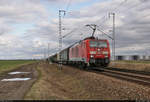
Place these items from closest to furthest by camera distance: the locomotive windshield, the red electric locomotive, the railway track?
1. the railway track
2. the red electric locomotive
3. the locomotive windshield

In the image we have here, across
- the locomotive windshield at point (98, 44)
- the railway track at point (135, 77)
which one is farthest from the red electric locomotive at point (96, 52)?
the railway track at point (135, 77)

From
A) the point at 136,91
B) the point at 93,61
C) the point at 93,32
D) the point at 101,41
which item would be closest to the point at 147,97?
the point at 136,91

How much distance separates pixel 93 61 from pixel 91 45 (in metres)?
1.95

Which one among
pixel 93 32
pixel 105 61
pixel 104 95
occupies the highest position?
pixel 93 32

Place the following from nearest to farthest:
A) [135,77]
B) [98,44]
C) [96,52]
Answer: [135,77] → [96,52] → [98,44]

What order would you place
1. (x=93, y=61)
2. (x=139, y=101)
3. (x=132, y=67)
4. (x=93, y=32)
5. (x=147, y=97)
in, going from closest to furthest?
(x=139, y=101) → (x=147, y=97) → (x=93, y=61) → (x=93, y=32) → (x=132, y=67)

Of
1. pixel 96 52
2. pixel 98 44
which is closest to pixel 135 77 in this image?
pixel 96 52

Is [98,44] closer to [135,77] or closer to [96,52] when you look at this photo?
[96,52]

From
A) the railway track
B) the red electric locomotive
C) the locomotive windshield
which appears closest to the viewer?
the railway track

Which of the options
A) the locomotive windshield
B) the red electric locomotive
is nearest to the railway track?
the red electric locomotive

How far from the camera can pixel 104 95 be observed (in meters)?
10.3

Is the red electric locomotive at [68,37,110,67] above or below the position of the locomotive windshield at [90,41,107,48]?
below

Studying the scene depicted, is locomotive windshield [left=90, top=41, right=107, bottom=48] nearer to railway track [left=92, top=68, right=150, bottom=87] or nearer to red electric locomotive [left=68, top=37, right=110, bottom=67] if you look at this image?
red electric locomotive [left=68, top=37, right=110, bottom=67]

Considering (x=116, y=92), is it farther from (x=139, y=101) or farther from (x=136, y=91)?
(x=139, y=101)
